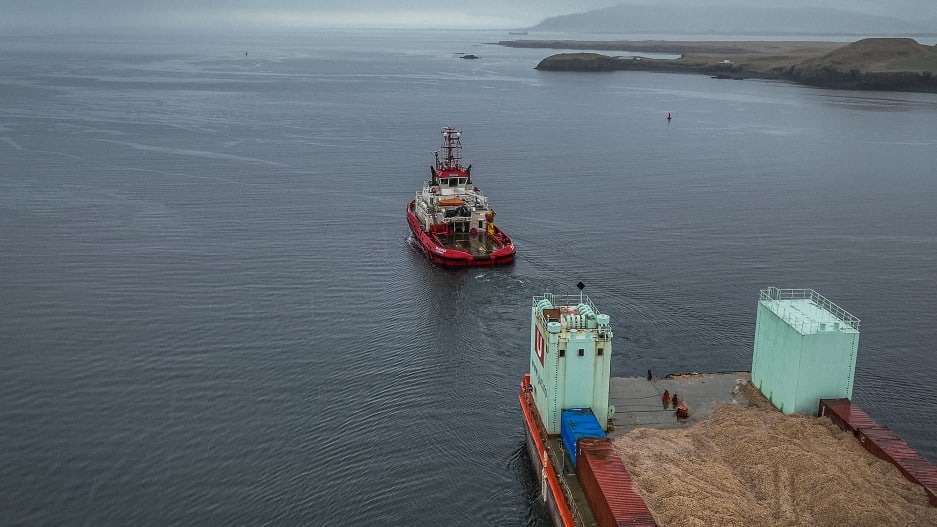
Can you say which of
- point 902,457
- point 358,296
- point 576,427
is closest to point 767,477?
point 902,457

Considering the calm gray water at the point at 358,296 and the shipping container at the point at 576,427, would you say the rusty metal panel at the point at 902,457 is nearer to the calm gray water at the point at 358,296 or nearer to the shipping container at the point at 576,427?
the shipping container at the point at 576,427

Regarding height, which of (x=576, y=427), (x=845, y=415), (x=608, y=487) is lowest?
(x=576, y=427)

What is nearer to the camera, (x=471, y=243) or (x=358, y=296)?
(x=358, y=296)

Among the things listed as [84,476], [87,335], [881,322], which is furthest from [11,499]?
[881,322]

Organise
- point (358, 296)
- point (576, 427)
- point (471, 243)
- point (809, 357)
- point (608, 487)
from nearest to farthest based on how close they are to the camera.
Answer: point (608, 487), point (576, 427), point (809, 357), point (358, 296), point (471, 243)

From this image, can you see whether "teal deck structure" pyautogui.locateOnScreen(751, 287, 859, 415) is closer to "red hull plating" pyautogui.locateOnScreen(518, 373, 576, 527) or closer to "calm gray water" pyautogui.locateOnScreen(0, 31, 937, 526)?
"calm gray water" pyautogui.locateOnScreen(0, 31, 937, 526)

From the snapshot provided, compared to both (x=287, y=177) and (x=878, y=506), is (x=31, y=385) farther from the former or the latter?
(x=287, y=177)

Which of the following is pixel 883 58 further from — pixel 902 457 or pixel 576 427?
pixel 576 427
